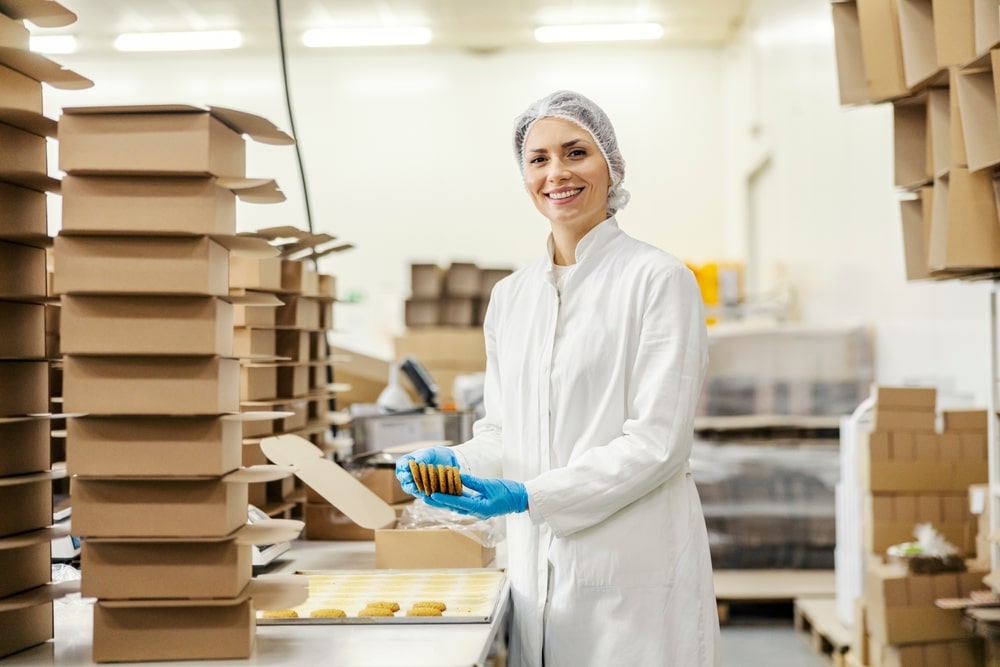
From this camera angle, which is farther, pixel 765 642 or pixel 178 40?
pixel 178 40

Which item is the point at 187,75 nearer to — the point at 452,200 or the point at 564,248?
the point at 452,200

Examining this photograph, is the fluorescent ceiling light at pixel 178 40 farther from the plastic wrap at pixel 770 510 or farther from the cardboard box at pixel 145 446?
the cardboard box at pixel 145 446

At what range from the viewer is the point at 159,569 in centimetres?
141

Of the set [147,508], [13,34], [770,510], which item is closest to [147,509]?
[147,508]

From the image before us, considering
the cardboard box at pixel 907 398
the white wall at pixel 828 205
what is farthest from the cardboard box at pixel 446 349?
the cardboard box at pixel 907 398

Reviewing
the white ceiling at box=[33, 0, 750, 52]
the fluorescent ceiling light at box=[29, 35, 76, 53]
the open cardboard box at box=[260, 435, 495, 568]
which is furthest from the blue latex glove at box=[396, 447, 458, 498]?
the fluorescent ceiling light at box=[29, 35, 76, 53]

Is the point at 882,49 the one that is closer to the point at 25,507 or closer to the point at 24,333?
the point at 24,333

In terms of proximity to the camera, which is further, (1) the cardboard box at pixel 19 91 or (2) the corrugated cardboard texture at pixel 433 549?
(2) the corrugated cardboard texture at pixel 433 549

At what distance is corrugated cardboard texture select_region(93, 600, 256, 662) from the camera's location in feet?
4.63

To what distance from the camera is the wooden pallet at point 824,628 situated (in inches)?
156

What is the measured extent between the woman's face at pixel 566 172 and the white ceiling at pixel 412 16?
6.81m

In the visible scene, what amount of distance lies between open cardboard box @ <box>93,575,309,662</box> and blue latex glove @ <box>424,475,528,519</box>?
15.6 inches

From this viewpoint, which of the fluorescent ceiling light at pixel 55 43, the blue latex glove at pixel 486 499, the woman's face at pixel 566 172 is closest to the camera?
the blue latex glove at pixel 486 499

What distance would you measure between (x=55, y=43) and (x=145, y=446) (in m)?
8.94
